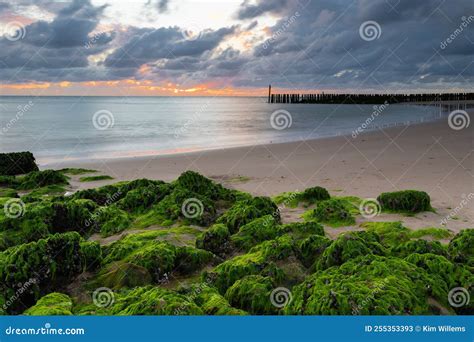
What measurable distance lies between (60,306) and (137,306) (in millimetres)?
848

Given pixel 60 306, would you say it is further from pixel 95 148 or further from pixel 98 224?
pixel 95 148

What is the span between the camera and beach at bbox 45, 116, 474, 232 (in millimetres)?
9468

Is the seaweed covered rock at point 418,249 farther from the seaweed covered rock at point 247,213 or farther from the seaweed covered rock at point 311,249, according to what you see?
the seaweed covered rock at point 247,213

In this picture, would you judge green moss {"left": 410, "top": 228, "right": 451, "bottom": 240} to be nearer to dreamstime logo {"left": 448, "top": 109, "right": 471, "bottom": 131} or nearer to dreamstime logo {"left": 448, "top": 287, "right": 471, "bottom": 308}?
dreamstime logo {"left": 448, "top": 287, "right": 471, "bottom": 308}

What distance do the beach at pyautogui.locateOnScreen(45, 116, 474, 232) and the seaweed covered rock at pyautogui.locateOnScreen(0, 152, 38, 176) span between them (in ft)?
7.07

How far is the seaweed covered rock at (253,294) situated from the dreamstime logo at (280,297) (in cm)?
4

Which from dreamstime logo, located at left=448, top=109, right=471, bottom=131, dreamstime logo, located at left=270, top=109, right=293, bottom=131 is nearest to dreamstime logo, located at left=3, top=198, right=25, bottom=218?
dreamstime logo, located at left=448, top=109, right=471, bottom=131

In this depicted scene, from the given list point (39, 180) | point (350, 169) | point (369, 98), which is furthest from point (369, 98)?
point (39, 180)

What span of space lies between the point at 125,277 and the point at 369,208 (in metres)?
5.22

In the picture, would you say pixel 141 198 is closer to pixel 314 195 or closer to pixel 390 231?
pixel 314 195

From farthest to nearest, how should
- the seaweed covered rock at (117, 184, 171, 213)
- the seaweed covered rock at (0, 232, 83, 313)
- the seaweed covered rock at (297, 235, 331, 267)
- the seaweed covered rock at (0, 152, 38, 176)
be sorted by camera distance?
the seaweed covered rock at (0, 152, 38, 176)
the seaweed covered rock at (117, 184, 171, 213)
the seaweed covered rock at (297, 235, 331, 267)
the seaweed covered rock at (0, 232, 83, 313)

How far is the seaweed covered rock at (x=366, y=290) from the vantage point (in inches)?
149

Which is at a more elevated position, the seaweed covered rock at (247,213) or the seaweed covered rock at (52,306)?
the seaweed covered rock at (247,213)

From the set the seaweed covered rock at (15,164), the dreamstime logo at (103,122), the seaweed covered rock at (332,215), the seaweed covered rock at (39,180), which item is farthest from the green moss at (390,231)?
the dreamstime logo at (103,122)
